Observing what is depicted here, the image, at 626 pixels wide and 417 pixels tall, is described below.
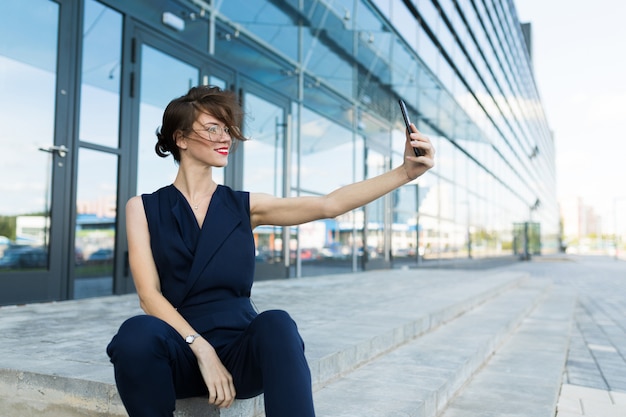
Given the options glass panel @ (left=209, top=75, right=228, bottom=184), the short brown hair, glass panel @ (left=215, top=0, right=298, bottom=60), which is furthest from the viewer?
glass panel @ (left=215, top=0, right=298, bottom=60)

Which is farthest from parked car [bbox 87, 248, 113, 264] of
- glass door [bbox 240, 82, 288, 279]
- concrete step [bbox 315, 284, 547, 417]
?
concrete step [bbox 315, 284, 547, 417]

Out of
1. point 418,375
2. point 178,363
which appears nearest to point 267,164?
point 418,375

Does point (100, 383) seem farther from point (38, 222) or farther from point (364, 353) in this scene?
point (38, 222)

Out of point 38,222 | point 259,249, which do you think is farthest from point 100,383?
point 259,249

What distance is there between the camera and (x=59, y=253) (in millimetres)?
4566

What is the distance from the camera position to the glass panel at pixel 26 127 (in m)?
4.25

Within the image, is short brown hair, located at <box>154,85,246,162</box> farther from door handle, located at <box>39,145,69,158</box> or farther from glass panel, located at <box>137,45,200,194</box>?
glass panel, located at <box>137,45,200,194</box>

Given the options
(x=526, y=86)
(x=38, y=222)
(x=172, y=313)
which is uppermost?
(x=526, y=86)

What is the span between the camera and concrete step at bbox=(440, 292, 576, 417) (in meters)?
2.71

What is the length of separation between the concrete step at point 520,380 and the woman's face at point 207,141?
1.76 m

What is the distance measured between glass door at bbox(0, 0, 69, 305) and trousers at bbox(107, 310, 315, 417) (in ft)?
10.8

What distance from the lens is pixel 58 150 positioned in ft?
14.9

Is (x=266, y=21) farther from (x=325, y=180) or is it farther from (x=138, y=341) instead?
(x=138, y=341)

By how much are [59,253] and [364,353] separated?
9.63ft
